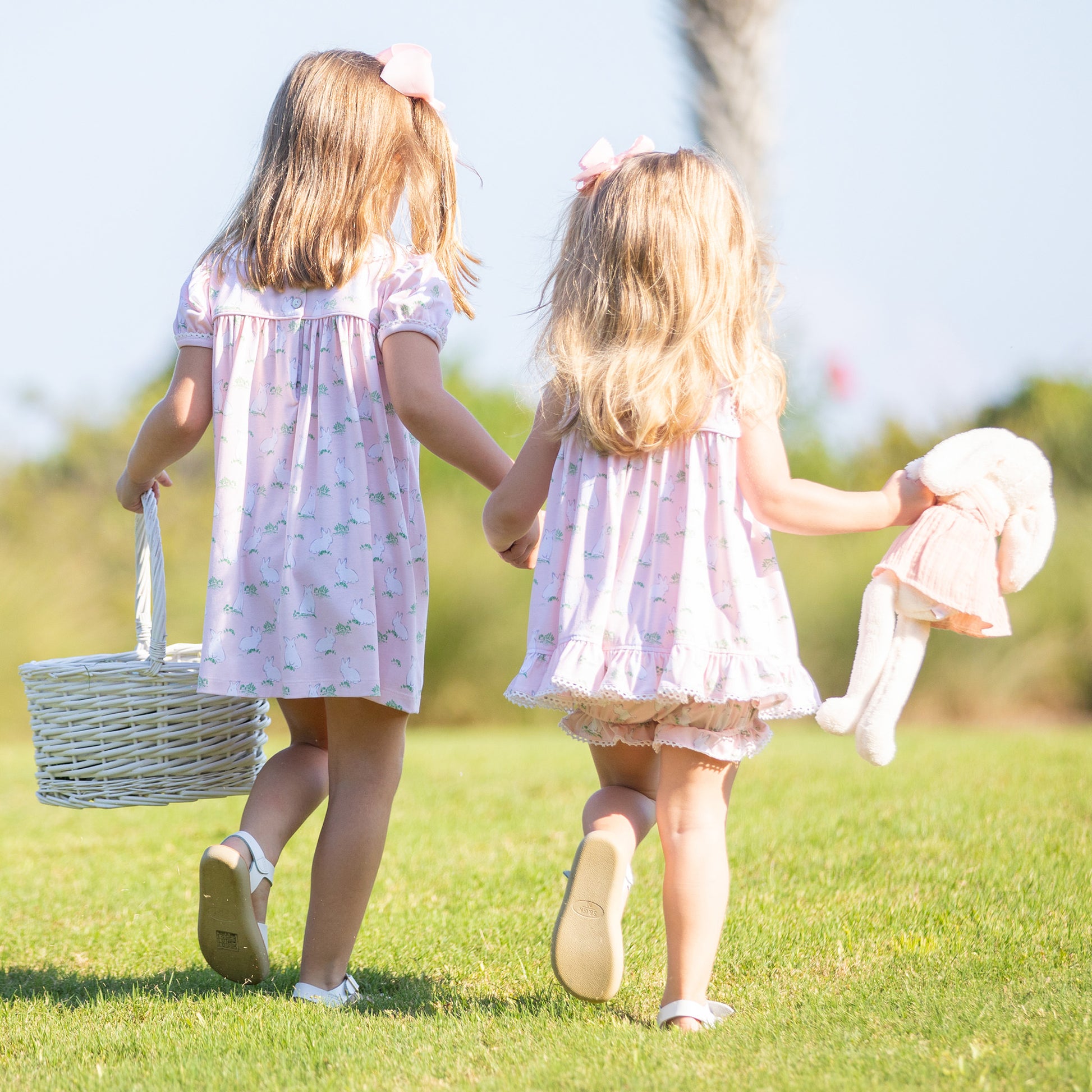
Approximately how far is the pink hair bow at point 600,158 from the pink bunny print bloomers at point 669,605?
58cm

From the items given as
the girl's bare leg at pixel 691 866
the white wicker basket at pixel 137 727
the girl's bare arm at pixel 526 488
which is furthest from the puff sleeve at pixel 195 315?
the girl's bare leg at pixel 691 866

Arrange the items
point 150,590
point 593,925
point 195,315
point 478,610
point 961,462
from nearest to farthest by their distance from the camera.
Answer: point 593,925 → point 961,462 → point 195,315 → point 150,590 → point 478,610

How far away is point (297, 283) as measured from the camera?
251 centimetres

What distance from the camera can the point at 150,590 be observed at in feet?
8.91

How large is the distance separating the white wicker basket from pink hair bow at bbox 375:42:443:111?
1.11 meters

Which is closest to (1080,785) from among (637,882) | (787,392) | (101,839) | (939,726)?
(637,882)

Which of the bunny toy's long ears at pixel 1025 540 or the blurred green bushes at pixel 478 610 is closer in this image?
the bunny toy's long ears at pixel 1025 540

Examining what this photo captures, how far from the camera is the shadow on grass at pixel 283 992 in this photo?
7.90ft

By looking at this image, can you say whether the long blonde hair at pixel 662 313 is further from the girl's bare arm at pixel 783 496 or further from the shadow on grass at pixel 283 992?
the shadow on grass at pixel 283 992

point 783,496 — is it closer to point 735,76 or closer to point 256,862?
point 256,862

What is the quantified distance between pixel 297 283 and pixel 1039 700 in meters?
8.83

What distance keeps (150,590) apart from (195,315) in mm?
620

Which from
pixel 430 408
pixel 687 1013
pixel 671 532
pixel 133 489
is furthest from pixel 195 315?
pixel 687 1013

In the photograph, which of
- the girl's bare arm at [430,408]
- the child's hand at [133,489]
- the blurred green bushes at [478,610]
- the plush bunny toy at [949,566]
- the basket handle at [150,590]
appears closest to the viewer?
the plush bunny toy at [949,566]
